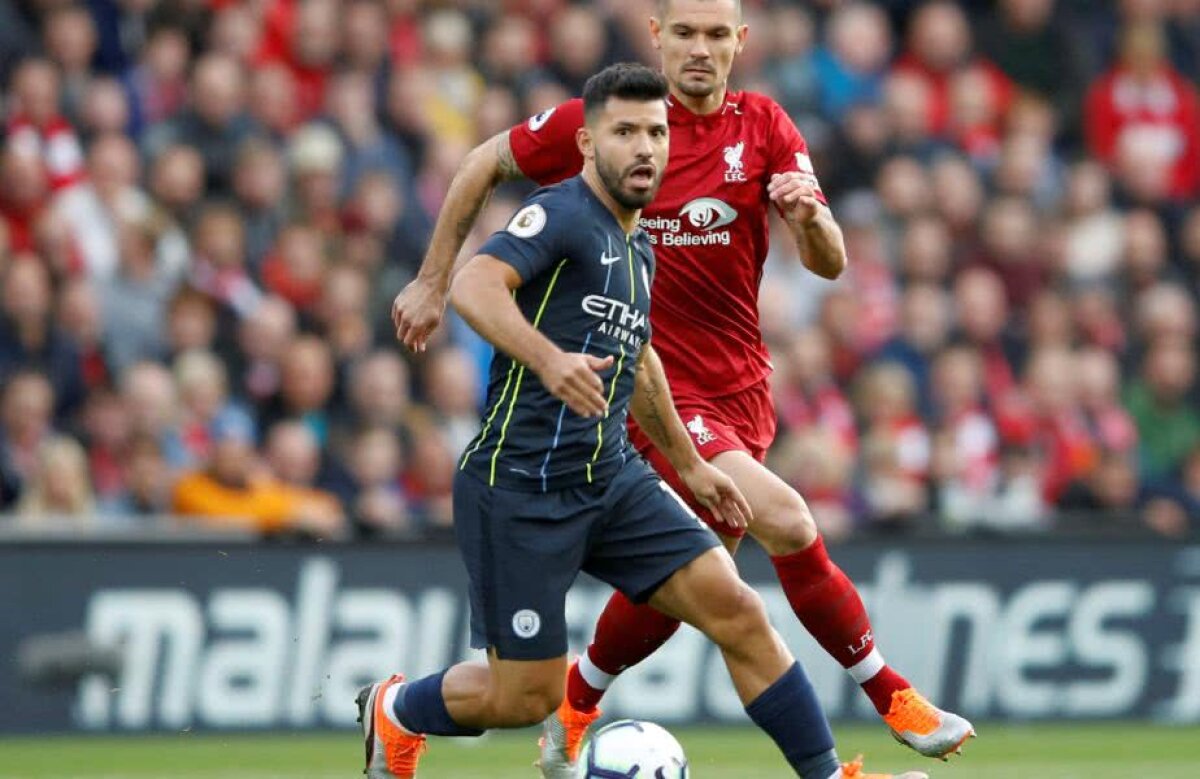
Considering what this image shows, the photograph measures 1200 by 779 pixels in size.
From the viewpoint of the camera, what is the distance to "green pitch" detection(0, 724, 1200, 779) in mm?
10867

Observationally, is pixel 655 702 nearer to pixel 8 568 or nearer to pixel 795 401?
pixel 795 401

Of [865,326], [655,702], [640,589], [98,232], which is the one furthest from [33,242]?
[640,589]

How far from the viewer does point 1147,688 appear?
535 inches

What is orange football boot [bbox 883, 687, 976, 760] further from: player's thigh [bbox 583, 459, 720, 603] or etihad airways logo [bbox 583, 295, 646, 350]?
etihad airways logo [bbox 583, 295, 646, 350]

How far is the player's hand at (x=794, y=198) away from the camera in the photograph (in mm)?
8281

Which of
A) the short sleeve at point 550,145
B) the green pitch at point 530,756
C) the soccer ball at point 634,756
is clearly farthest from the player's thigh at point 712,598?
the green pitch at point 530,756

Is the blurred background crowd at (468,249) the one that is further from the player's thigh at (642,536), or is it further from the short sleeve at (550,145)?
the player's thigh at (642,536)

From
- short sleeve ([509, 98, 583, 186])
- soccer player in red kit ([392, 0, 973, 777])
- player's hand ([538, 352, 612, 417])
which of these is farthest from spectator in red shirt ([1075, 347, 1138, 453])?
player's hand ([538, 352, 612, 417])

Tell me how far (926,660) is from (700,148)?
516 cm

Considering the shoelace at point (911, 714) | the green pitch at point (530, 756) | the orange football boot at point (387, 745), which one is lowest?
the green pitch at point (530, 756)

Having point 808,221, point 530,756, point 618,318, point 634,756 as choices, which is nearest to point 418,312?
point 618,318

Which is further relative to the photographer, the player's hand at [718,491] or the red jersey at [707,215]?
the red jersey at [707,215]

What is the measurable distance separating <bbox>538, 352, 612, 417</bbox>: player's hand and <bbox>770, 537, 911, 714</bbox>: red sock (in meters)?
1.64

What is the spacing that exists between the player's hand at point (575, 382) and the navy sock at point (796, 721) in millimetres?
1313
